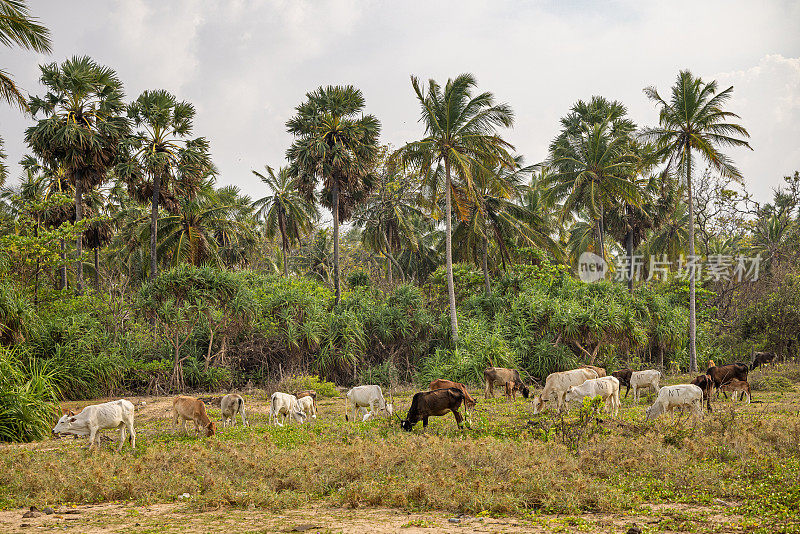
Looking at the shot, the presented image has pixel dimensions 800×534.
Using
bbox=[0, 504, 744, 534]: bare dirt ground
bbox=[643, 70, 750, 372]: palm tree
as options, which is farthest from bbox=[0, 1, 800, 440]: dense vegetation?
bbox=[0, 504, 744, 534]: bare dirt ground

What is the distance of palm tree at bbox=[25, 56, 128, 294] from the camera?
79.2ft

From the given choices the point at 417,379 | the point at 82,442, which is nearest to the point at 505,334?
the point at 417,379

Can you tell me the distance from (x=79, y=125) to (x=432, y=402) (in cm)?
2107

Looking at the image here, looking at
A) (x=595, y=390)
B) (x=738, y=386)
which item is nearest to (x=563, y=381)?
(x=595, y=390)

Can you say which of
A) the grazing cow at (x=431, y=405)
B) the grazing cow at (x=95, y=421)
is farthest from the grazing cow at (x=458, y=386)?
the grazing cow at (x=95, y=421)

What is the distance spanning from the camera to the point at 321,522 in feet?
21.6

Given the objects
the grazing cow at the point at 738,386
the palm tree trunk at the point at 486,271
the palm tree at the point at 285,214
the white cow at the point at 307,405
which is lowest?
the white cow at the point at 307,405

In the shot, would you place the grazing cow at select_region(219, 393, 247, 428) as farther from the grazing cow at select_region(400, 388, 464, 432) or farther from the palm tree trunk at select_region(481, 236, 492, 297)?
the palm tree trunk at select_region(481, 236, 492, 297)

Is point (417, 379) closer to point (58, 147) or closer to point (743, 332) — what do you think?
point (743, 332)

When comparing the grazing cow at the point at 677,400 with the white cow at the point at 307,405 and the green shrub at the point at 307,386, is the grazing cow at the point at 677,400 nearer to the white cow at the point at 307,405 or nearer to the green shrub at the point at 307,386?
the white cow at the point at 307,405

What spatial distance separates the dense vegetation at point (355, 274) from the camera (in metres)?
22.6

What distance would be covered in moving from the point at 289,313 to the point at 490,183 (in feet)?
37.7

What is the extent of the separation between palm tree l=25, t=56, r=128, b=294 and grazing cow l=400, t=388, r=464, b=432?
17.5m

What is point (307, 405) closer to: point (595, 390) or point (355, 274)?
point (595, 390)
